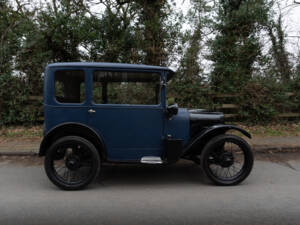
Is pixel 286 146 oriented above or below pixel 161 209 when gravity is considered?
above

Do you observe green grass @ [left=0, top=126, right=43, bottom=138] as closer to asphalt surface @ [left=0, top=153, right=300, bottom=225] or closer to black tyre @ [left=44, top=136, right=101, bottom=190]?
asphalt surface @ [left=0, top=153, right=300, bottom=225]

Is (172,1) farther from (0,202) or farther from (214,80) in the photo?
(0,202)

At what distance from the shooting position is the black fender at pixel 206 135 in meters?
3.32

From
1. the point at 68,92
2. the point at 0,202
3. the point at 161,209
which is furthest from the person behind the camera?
the point at 68,92

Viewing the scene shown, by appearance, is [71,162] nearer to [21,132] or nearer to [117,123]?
[117,123]

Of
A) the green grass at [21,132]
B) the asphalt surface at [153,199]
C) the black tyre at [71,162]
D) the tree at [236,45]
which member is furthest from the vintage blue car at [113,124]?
the tree at [236,45]

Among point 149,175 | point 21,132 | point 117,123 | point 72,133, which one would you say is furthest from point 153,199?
point 21,132

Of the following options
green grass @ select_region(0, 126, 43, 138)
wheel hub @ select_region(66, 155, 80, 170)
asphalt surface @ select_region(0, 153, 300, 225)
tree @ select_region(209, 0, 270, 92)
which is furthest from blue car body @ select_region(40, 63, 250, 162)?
tree @ select_region(209, 0, 270, 92)

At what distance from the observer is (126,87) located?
3.44 m

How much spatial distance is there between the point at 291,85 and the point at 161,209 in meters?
7.79

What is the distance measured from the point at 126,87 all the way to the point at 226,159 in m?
1.98

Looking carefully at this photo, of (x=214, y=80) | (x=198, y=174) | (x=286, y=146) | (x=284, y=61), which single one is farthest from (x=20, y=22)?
(x=284, y=61)

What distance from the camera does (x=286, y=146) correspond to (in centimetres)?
545

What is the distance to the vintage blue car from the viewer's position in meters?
3.27
